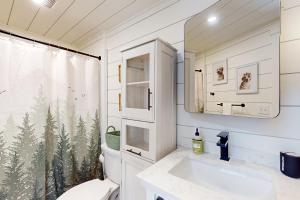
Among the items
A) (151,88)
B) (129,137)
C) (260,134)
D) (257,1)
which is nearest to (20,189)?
(129,137)

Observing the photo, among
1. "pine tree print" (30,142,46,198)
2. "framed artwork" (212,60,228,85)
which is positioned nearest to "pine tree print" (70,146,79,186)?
"pine tree print" (30,142,46,198)

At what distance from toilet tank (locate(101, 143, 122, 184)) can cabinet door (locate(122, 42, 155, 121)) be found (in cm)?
43

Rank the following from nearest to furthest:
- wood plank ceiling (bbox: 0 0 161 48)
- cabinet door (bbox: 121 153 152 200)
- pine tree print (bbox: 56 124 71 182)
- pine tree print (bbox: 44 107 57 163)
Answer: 1. cabinet door (bbox: 121 153 152 200)
2. wood plank ceiling (bbox: 0 0 161 48)
3. pine tree print (bbox: 44 107 57 163)
4. pine tree print (bbox: 56 124 71 182)

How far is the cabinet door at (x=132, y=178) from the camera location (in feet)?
3.75

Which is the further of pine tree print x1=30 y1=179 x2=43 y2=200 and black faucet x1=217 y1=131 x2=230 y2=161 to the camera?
pine tree print x1=30 y1=179 x2=43 y2=200

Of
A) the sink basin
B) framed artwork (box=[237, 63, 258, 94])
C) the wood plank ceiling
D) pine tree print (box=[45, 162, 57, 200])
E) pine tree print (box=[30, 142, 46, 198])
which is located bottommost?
pine tree print (box=[45, 162, 57, 200])

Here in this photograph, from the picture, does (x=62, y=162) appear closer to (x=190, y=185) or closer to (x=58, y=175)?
(x=58, y=175)

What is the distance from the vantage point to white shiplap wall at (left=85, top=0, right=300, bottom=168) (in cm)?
82

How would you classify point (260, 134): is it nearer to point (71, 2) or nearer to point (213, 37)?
point (213, 37)

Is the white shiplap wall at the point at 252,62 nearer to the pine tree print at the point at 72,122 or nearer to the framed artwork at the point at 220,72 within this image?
the framed artwork at the point at 220,72

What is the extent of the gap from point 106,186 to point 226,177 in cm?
105

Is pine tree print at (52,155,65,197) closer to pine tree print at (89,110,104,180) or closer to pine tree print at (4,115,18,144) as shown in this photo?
pine tree print at (89,110,104,180)

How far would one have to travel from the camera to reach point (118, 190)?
1463 mm

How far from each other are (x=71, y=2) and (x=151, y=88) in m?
1.06
